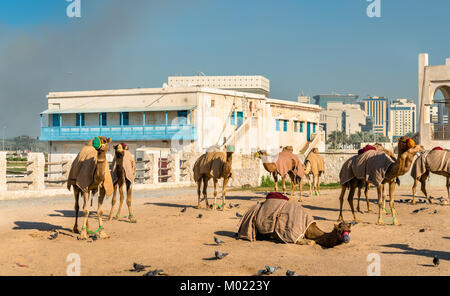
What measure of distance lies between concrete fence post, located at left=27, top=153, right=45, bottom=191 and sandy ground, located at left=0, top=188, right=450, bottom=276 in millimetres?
5273

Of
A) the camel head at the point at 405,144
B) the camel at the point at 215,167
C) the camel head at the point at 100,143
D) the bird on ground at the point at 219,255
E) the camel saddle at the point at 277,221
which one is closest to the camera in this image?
the bird on ground at the point at 219,255

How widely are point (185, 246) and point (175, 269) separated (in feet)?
7.15

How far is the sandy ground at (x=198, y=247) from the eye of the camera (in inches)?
363

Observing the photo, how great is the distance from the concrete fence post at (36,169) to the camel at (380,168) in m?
12.9

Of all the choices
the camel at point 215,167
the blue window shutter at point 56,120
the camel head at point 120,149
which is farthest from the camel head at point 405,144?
the blue window shutter at point 56,120

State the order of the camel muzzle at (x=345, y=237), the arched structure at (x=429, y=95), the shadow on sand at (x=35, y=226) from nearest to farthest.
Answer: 1. the camel muzzle at (x=345, y=237)
2. the shadow on sand at (x=35, y=226)
3. the arched structure at (x=429, y=95)

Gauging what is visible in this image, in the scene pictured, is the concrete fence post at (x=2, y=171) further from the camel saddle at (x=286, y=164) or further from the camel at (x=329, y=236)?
the camel at (x=329, y=236)

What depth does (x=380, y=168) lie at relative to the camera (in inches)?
567

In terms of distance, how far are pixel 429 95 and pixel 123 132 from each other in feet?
76.2

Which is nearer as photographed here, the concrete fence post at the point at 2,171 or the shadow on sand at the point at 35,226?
the shadow on sand at the point at 35,226

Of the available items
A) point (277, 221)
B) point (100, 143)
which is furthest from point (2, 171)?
point (277, 221)

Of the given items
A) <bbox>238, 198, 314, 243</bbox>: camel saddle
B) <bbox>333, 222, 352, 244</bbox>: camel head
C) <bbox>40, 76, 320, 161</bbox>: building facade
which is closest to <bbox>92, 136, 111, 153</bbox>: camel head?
<bbox>238, 198, 314, 243</bbox>: camel saddle
